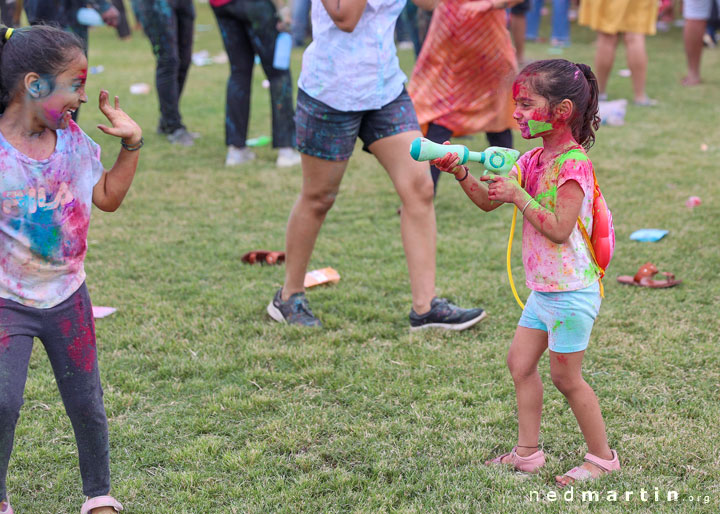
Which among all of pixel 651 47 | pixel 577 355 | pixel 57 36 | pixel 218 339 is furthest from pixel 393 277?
pixel 651 47

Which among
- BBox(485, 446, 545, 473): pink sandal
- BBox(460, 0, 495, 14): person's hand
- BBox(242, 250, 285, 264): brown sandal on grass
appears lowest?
BBox(242, 250, 285, 264): brown sandal on grass

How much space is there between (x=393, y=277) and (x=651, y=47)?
11.0 m

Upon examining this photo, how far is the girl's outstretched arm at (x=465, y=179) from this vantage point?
8.05ft

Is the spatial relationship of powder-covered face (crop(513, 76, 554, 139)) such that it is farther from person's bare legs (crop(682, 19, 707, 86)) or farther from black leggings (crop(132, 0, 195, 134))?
person's bare legs (crop(682, 19, 707, 86))

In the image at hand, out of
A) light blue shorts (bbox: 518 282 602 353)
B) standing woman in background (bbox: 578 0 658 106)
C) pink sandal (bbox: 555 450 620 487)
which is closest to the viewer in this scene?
light blue shorts (bbox: 518 282 602 353)

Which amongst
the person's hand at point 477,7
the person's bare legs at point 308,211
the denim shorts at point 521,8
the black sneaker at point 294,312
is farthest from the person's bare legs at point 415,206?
the denim shorts at point 521,8

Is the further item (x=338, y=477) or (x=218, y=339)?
(x=218, y=339)

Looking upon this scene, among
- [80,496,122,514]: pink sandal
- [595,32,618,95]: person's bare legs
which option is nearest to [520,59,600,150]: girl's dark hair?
[80,496,122,514]: pink sandal

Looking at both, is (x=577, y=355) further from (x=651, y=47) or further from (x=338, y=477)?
(x=651, y=47)

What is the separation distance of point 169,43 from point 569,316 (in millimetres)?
5958

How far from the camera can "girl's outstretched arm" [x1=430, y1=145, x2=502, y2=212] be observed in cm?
245

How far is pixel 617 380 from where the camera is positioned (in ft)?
11.2

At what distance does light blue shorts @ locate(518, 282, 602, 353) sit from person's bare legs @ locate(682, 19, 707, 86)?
27.6 feet

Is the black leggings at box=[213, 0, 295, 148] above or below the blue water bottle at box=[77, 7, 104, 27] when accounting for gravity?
below
